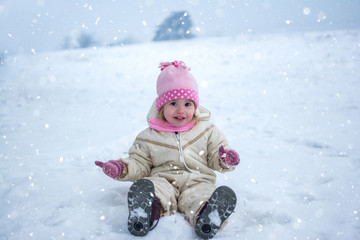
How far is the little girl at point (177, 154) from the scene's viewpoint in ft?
6.40

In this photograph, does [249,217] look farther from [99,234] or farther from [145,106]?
[145,106]

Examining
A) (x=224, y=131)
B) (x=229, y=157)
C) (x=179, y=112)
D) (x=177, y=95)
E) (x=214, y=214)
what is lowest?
(x=224, y=131)

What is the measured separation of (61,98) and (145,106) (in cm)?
233

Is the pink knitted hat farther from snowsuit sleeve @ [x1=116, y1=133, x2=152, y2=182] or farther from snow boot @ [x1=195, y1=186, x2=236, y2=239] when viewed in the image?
snow boot @ [x1=195, y1=186, x2=236, y2=239]

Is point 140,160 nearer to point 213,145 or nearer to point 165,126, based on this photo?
point 165,126

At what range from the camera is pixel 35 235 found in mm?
1758

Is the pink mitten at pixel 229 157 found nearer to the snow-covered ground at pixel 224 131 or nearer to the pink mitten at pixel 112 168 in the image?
the snow-covered ground at pixel 224 131

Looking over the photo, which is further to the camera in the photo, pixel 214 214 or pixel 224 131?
pixel 224 131

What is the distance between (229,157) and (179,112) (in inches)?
21.4

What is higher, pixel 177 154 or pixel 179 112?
pixel 179 112

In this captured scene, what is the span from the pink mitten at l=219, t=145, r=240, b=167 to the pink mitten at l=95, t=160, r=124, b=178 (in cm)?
75

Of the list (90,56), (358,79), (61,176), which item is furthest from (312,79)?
(90,56)

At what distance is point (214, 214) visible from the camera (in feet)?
5.59

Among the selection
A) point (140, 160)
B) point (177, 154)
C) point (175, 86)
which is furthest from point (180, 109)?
point (140, 160)
